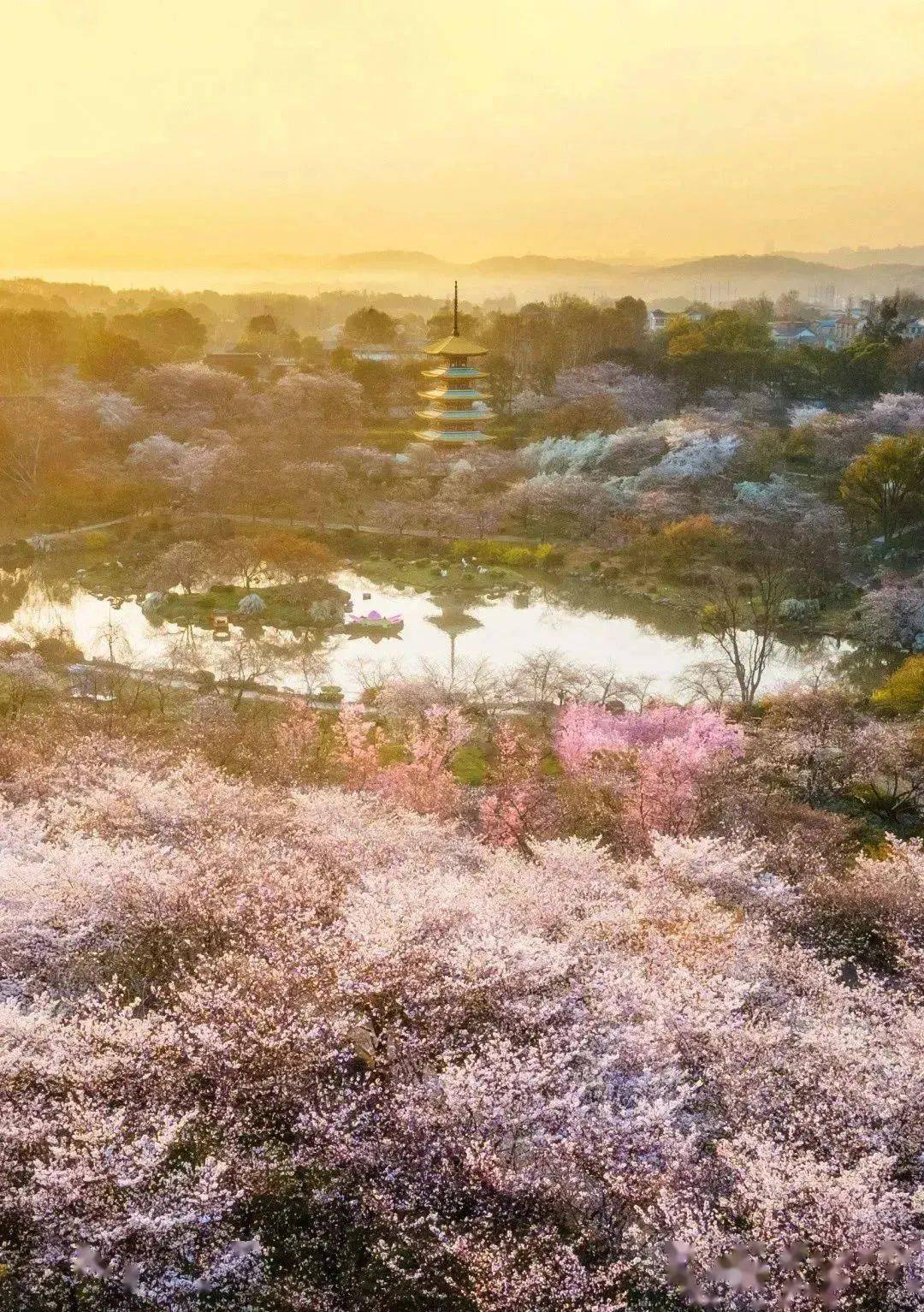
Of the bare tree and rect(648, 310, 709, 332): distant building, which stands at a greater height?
rect(648, 310, 709, 332): distant building

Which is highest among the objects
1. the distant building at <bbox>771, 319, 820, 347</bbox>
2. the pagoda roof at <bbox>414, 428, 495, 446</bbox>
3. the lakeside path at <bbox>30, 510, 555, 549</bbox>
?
the distant building at <bbox>771, 319, 820, 347</bbox>

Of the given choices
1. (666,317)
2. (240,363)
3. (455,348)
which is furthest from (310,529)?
(666,317)

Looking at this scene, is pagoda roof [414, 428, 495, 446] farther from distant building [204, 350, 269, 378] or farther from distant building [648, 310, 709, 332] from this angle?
distant building [648, 310, 709, 332]

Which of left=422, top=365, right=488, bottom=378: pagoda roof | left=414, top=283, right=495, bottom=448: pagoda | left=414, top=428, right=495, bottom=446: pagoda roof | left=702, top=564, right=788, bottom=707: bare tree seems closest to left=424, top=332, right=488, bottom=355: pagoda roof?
left=414, top=283, right=495, bottom=448: pagoda

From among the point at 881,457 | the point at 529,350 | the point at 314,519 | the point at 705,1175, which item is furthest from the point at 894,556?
the point at 529,350

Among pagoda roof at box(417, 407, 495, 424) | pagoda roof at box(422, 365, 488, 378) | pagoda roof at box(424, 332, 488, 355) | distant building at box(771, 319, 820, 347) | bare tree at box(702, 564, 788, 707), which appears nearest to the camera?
bare tree at box(702, 564, 788, 707)

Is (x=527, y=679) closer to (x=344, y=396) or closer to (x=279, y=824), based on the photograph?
(x=279, y=824)

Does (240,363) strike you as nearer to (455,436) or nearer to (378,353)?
(378,353)

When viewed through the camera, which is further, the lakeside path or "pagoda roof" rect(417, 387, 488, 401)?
"pagoda roof" rect(417, 387, 488, 401)
